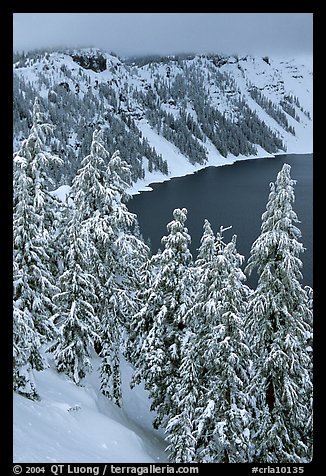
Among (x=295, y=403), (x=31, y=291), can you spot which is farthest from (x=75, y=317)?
(x=295, y=403)

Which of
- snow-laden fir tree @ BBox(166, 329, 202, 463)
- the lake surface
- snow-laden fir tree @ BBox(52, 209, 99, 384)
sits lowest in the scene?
snow-laden fir tree @ BBox(166, 329, 202, 463)

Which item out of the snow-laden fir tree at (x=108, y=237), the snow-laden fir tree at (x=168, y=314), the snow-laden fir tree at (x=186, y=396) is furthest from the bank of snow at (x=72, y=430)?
the snow-laden fir tree at (x=108, y=237)

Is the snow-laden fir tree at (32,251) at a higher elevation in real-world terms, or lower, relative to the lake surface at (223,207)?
lower

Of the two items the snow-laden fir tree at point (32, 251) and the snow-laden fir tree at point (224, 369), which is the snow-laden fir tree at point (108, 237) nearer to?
the snow-laden fir tree at point (32, 251)

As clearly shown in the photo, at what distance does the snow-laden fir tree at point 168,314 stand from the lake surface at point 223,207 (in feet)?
98.6

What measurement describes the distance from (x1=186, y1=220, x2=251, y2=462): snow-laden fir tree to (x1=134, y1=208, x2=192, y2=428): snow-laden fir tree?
6.97 feet

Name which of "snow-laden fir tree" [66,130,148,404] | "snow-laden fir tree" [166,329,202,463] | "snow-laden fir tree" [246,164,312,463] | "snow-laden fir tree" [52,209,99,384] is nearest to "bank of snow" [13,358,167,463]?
"snow-laden fir tree" [52,209,99,384]

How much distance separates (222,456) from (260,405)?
211 centimetres

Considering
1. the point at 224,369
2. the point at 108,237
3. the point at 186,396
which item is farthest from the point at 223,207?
the point at 224,369

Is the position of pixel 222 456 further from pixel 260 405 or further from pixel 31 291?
pixel 31 291

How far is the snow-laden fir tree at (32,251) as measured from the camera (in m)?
12.0

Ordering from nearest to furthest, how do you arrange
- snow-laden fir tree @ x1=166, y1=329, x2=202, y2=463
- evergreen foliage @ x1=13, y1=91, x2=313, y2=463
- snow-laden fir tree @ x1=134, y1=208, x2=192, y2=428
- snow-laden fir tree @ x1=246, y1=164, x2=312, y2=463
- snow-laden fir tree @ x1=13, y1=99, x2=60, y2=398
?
snow-laden fir tree @ x1=13, y1=99, x2=60, y2=398
snow-laden fir tree @ x1=246, y1=164, x2=312, y2=463
evergreen foliage @ x1=13, y1=91, x2=313, y2=463
snow-laden fir tree @ x1=166, y1=329, x2=202, y2=463
snow-laden fir tree @ x1=134, y1=208, x2=192, y2=428

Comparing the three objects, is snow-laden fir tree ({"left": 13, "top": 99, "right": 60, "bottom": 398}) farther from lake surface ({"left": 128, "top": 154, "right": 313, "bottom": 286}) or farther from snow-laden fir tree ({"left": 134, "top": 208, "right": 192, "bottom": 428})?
lake surface ({"left": 128, "top": 154, "right": 313, "bottom": 286})

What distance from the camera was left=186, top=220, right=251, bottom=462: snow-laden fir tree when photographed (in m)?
13.4
